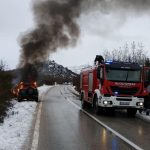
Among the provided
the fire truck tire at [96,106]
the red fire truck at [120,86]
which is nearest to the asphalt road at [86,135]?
the red fire truck at [120,86]

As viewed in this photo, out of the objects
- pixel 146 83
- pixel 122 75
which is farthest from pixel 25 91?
pixel 146 83

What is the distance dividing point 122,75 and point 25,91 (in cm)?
1229

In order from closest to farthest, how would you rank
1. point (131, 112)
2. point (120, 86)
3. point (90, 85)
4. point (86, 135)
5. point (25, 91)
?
1. point (86, 135)
2. point (120, 86)
3. point (131, 112)
4. point (90, 85)
5. point (25, 91)

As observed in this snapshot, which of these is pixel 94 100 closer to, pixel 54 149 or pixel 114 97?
pixel 114 97

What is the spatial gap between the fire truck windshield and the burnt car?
1177 centimetres

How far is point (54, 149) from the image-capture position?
10938 mm

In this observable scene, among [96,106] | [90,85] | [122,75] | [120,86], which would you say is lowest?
[96,106]

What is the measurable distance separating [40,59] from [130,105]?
1645cm

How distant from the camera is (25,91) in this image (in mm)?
31750

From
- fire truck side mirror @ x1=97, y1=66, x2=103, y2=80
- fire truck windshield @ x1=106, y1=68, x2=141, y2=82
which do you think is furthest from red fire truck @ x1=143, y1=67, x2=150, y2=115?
fire truck side mirror @ x1=97, y1=66, x2=103, y2=80

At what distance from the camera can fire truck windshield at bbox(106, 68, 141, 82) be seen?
20.9 metres

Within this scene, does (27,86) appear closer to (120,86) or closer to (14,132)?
(120,86)

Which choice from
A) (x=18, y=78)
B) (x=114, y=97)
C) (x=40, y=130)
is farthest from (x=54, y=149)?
(x=18, y=78)

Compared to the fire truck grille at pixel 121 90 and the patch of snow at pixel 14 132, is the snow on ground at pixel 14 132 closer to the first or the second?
the patch of snow at pixel 14 132
